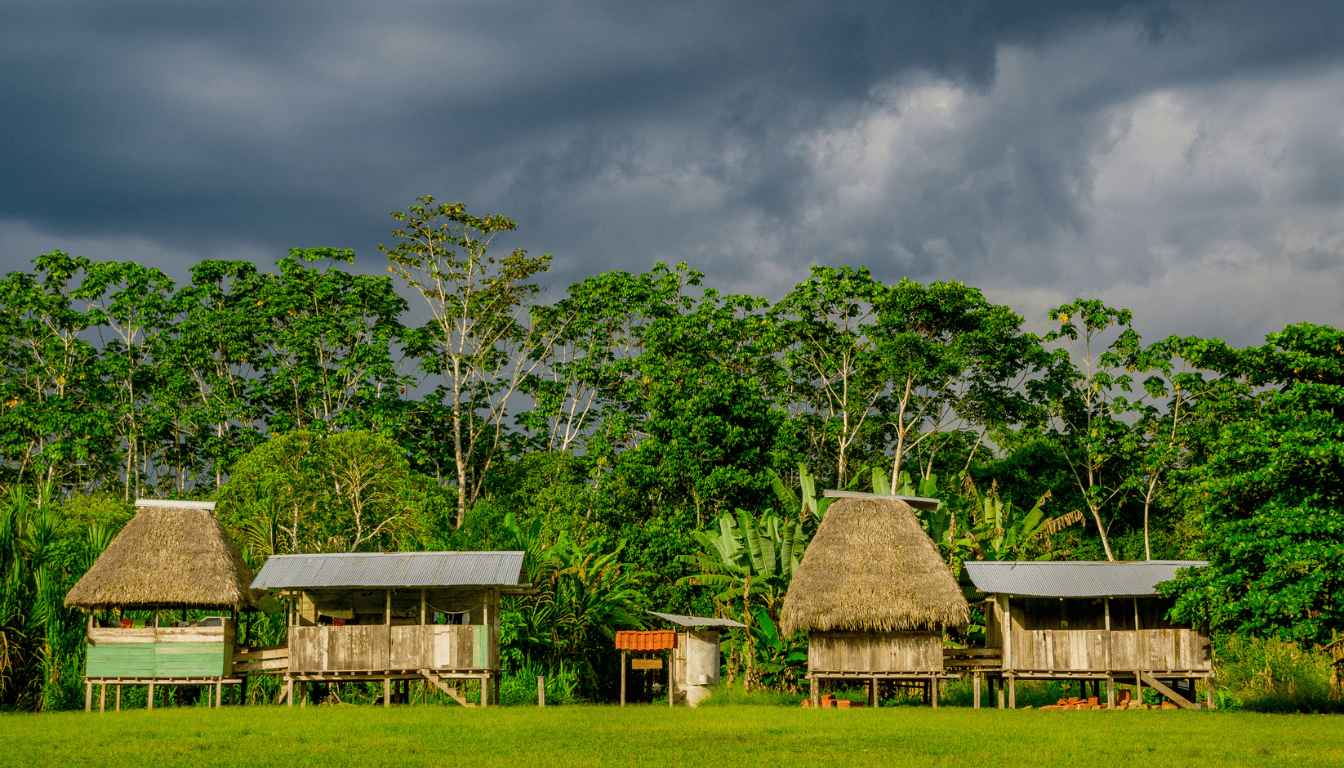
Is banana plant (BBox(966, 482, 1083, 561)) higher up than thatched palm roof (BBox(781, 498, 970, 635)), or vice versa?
banana plant (BBox(966, 482, 1083, 561))

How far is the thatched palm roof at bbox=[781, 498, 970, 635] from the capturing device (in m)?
21.8

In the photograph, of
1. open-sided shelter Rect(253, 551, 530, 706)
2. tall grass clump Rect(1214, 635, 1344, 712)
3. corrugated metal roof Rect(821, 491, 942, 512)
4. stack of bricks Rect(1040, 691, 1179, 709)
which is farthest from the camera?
corrugated metal roof Rect(821, 491, 942, 512)

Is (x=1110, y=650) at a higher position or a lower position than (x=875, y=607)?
lower

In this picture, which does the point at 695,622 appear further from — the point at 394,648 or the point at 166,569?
the point at 166,569

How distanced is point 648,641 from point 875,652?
14.5 feet

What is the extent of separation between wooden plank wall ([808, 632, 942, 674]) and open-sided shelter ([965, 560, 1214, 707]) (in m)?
1.37

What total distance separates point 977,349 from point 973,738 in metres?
20.8

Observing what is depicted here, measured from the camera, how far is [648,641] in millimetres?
22609

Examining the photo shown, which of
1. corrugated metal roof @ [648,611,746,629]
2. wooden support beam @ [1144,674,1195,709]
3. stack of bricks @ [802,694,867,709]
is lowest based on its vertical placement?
stack of bricks @ [802,694,867,709]

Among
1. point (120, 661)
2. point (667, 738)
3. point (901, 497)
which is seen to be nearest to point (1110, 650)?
point (901, 497)

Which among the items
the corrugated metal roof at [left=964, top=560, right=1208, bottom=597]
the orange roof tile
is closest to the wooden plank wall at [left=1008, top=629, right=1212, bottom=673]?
the corrugated metal roof at [left=964, top=560, right=1208, bottom=597]

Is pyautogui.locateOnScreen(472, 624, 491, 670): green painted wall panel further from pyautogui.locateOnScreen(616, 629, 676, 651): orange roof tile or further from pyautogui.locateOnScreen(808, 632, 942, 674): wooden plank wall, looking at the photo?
pyautogui.locateOnScreen(808, 632, 942, 674): wooden plank wall

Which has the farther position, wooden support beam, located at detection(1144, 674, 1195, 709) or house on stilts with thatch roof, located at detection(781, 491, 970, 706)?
house on stilts with thatch roof, located at detection(781, 491, 970, 706)

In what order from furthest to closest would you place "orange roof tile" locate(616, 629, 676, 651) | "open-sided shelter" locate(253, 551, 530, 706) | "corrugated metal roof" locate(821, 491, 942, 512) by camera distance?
"corrugated metal roof" locate(821, 491, 942, 512)
"orange roof tile" locate(616, 629, 676, 651)
"open-sided shelter" locate(253, 551, 530, 706)
